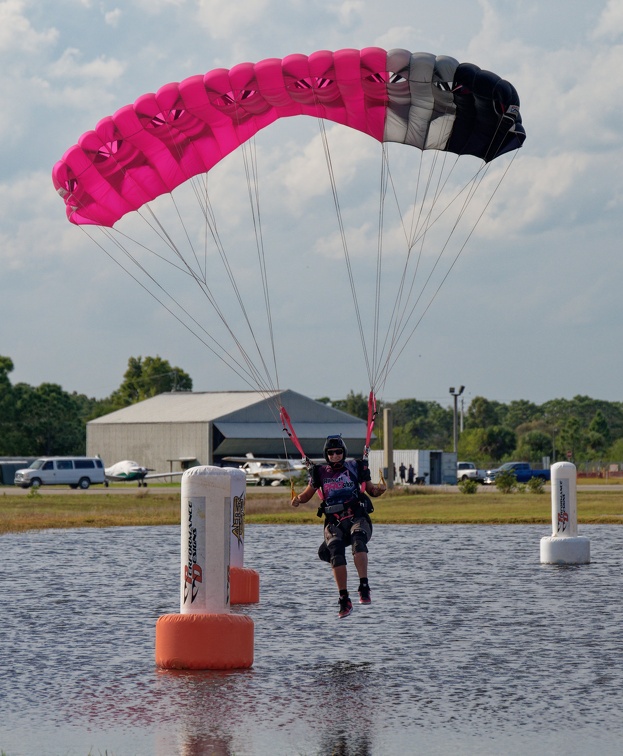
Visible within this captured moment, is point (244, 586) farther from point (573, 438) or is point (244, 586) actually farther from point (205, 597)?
point (573, 438)

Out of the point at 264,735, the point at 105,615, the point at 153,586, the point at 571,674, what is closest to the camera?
the point at 264,735

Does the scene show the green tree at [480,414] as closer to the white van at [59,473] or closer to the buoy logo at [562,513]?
the white van at [59,473]

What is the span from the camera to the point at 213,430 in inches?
3706

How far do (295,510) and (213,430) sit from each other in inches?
1936

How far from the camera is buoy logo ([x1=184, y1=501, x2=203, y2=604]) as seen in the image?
1157 centimetres

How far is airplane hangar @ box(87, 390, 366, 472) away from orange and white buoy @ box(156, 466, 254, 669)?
260 feet

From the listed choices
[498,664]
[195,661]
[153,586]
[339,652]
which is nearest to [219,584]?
[195,661]

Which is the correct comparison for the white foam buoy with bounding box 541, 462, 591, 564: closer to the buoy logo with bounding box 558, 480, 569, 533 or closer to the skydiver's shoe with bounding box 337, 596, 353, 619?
the buoy logo with bounding box 558, 480, 569, 533

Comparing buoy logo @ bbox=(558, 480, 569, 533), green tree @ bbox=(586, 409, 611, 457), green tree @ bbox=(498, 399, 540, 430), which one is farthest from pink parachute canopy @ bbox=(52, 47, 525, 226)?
green tree @ bbox=(498, 399, 540, 430)

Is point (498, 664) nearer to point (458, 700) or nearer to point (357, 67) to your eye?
point (458, 700)

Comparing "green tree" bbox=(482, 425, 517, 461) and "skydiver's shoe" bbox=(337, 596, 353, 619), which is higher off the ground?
"green tree" bbox=(482, 425, 517, 461)

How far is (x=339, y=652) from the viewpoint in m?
12.3

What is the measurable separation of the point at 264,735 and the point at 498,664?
3564 mm

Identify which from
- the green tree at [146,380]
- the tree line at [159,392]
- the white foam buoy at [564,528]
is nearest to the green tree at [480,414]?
the tree line at [159,392]
